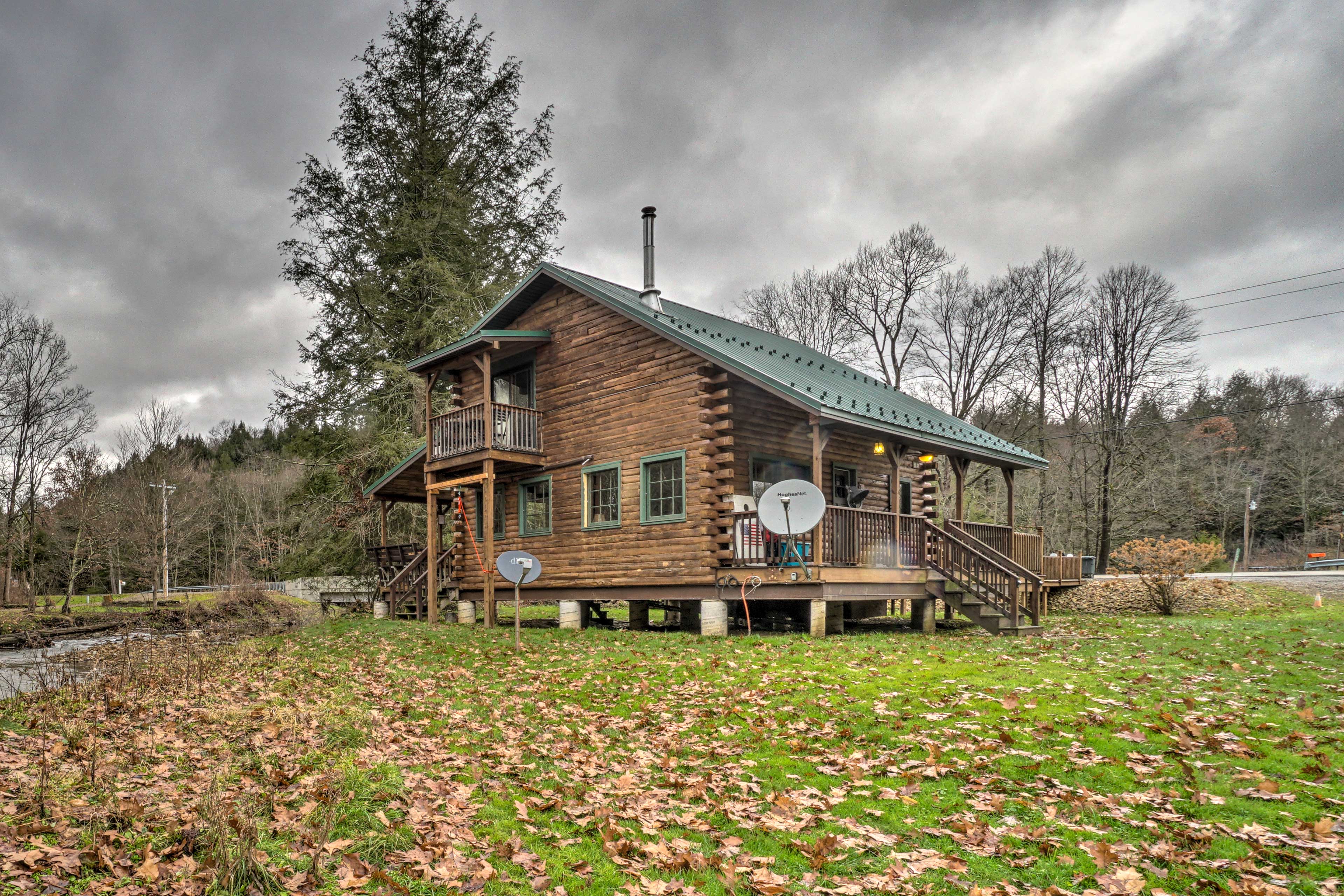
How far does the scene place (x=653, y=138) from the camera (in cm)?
2488

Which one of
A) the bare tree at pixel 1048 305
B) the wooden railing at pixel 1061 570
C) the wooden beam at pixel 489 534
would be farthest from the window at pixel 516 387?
the bare tree at pixel 1048 305

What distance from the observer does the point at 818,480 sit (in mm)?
14102

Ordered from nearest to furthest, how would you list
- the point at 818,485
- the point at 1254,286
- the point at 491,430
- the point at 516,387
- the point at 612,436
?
the point at 818,485 < the point at 612,436 < the point at 491,430 < the point at 516,387 < the point at 1254,286

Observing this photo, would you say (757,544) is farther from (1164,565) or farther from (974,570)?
(1164,565)

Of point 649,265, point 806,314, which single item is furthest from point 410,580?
point 806,314

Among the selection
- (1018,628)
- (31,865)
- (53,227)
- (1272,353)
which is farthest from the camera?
(1272,353)

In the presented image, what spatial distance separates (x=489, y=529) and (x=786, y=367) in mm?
7374

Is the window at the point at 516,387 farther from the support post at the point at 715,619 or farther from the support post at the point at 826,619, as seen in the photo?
the support post at the point at 826,619

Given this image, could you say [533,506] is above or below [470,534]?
above

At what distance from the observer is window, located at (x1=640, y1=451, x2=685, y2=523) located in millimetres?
15727

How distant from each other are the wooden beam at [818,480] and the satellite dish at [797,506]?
1.14ft

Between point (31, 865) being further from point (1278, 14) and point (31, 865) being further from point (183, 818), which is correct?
point (1278, 14)

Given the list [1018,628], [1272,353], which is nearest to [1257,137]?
[1018,628]

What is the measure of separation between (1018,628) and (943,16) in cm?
1371
